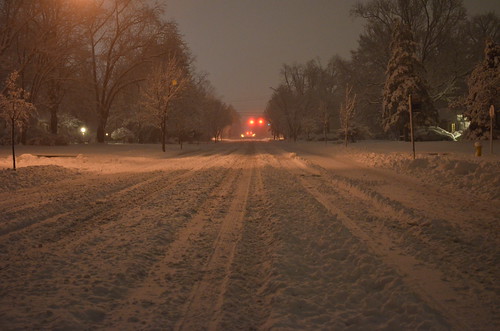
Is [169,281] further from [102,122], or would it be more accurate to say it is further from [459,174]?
[102,122]

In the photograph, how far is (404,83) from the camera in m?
32.3

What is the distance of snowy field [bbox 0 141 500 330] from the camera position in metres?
3.04

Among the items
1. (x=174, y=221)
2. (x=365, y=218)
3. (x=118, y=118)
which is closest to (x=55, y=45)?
(x=118, y=118)

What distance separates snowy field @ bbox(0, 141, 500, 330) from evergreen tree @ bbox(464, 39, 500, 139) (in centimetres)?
1963

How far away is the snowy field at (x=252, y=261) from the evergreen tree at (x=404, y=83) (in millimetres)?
26058

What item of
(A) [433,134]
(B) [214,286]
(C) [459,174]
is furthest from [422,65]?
(B) [214,286]

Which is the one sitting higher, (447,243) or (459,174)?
(459,174)

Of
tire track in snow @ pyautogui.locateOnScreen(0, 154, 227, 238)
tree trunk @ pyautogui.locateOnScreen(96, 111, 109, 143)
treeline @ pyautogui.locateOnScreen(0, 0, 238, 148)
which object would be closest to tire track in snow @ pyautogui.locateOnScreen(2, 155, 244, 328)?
tire track in snow @ pyautogui.locateOnScreen(0, 154, 227, 238)

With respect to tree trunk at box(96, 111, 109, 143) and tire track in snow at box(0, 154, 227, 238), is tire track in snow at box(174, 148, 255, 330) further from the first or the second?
tree trunk at box(96, 111, 109, 143)

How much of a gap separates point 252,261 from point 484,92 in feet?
89.0

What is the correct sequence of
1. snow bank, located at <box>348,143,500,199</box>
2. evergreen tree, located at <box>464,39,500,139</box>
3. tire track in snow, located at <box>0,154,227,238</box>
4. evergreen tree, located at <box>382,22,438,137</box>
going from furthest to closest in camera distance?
evergreen tree, located at <box>382,22,438,137</box>
evergreen tree, located at <box>464,39,500,139</box>
snow bank, located at <box>348,143,500,199</box>
tire track in snow, located at <box>0,154,227,238</box>

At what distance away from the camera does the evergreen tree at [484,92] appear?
2425cm

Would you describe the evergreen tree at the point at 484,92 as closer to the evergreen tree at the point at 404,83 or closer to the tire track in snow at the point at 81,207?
the evergreen tree at the point at 404,83

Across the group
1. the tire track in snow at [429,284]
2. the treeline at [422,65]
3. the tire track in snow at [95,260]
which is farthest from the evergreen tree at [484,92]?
the tire track in snow at [95,260]
